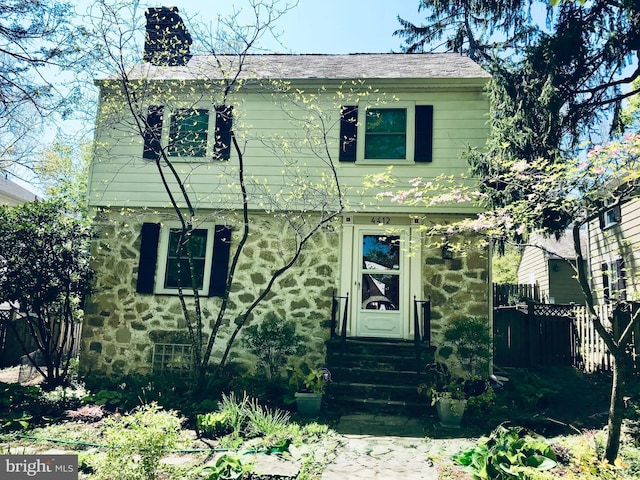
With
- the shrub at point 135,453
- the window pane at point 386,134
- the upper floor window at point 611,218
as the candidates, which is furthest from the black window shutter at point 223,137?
the upper floor window at point 611,218

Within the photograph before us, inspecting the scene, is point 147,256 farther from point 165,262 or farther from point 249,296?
point 249,296

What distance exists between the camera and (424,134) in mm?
7863

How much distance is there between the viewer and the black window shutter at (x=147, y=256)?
805 cm

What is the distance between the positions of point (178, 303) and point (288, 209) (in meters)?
2.57

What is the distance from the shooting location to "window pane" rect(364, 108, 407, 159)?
8.02m

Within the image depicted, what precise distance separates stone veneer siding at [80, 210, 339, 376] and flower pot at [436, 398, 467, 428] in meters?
2.54

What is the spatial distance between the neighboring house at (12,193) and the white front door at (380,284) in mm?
14409

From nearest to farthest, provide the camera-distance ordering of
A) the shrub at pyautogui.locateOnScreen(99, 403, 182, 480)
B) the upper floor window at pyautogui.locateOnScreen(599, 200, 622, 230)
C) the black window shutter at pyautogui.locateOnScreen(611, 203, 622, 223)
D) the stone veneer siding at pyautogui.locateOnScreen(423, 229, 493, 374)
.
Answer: the shrub at pyautogui.locateOnScreen(99, 403, 182, 480)
the stone veneer siding at pyautogui.locateOnScreen(423, 229, 493, 374)
the black window shutter at pyautogui.locateOnScreen(611, 203, 622, 223)
the upper floor window at pyautogui.locateOnScreen(599, 200, 622, 230)

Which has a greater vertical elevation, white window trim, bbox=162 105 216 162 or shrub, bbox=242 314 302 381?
white window trim, bbox=162 105 216 162

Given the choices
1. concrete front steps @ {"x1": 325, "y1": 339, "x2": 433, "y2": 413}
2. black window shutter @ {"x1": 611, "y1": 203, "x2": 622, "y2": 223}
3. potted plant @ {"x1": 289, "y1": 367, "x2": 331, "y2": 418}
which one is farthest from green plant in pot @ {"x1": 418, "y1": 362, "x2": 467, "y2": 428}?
black window shutter @ {"x1": 611, "y1": 203, "x2": 622, "y2": 223}

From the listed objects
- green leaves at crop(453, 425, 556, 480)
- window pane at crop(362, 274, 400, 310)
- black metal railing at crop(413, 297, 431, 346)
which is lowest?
green leaves at crop(453, 425, 556, 480)

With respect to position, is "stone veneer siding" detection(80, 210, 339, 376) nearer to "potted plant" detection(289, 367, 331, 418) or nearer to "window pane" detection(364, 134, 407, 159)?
"potted plant" detection(289, 367, 331, 418)

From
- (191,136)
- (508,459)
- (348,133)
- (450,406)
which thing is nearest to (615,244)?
(348,133)

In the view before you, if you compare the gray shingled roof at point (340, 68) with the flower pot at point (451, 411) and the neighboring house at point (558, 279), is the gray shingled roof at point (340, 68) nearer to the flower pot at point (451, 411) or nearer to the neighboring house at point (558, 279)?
the flower pot at point (451, 411)
